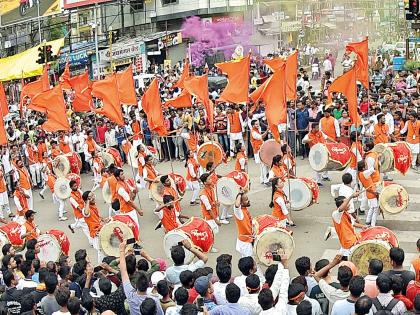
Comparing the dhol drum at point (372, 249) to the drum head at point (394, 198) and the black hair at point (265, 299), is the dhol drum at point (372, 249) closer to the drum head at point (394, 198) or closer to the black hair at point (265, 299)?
the drum head at point (394, 198)

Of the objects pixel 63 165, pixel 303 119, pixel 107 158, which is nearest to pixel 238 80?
pixel 107 158

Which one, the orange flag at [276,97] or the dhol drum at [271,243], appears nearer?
the dhol drum at [271,243]

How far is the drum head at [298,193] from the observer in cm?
1376

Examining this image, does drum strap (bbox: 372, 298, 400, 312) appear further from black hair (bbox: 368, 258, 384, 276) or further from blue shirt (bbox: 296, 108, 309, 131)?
blue shirt (bbox: 296, 108, 309, 131)

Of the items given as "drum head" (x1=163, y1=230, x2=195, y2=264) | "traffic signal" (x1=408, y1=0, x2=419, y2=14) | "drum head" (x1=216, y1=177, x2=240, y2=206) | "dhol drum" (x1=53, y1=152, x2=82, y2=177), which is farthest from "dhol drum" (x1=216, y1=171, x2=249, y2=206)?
"traffic signal" (x1=408, y1=0, x2=419, y2=14)

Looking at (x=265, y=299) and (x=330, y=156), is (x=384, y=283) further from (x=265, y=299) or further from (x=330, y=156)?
(x=330, y=156)

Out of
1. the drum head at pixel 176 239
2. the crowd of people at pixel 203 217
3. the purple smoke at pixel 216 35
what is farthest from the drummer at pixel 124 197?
the purple smoke at pixel 216 35

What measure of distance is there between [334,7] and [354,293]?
49657 mm

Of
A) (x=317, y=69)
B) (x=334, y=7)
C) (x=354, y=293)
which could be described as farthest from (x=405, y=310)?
(x=334, y=7)

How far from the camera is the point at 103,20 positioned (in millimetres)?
49781

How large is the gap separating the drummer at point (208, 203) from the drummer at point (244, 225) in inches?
60.6

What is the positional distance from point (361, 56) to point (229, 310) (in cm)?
832

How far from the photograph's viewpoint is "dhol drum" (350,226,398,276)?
9812mm

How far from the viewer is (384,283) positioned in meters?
7.36
